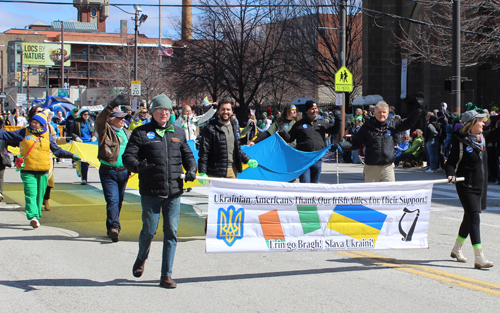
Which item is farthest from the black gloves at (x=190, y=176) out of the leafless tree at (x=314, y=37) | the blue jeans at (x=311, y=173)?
the leafless tree at (x=314, y=37)

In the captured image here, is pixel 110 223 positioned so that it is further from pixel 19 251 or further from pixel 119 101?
pixel 119 101

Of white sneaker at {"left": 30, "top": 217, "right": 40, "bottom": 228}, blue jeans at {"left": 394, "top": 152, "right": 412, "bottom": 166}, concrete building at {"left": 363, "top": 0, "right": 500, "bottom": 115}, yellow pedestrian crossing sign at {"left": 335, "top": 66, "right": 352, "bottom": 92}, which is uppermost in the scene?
concrete building at {"left": 363, "top": 0, "right": 500, "bottom": 115}

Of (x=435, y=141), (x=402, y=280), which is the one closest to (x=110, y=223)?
(x=402, y=280)

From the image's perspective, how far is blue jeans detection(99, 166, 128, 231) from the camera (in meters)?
8.25

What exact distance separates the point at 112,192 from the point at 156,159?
2.58m

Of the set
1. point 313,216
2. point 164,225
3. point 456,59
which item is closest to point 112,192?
point 164,225

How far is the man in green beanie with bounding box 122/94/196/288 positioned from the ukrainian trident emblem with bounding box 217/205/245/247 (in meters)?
0.47

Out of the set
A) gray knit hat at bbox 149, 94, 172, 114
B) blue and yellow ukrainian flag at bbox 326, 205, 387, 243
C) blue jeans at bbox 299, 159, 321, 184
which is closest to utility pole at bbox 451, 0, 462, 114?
blue jeans at bbox 299, 159, 321, 184

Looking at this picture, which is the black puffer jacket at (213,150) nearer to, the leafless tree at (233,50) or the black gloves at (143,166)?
the black gloves at (143,166)

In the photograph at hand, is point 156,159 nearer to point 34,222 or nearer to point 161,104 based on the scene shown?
point 161,104

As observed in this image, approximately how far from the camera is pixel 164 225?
19.6ft

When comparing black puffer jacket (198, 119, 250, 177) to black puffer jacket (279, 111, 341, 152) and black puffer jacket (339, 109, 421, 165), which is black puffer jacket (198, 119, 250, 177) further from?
black puffer jacket (279, 111, 341, 152)

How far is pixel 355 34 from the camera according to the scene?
45562mm

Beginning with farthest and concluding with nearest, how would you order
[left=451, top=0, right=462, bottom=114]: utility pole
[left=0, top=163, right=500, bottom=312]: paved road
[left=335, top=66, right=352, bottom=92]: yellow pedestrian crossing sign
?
1. [left=335, top=66, right=352, bottom=92]: yellow pedestrian crossing sign
2. [left=451, top=0, right=462, bottom=114]: utility pole
3. [left=0, top=163, right=500, bottom=312]: paved road
